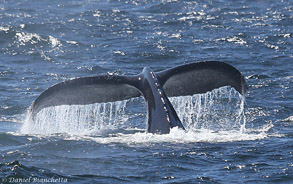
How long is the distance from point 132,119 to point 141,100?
83.6 inches

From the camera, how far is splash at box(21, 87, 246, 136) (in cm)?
1145

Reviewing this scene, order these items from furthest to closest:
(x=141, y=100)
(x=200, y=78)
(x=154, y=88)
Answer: (x=141, y=100)
(x=200, y=78)
(x=154, y=88)

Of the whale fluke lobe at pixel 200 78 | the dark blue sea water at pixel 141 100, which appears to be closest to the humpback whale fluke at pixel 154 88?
the whale fluke lobe at pixel 200 78

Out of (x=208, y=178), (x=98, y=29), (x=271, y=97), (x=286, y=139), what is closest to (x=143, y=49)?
(x=98, y=29)

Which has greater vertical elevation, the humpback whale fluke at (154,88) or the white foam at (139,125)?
the humpback whale fluke at (154,88)

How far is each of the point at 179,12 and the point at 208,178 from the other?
21220 millimetres

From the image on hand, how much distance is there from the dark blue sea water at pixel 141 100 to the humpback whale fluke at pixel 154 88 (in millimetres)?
309

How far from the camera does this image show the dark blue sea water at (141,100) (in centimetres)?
959

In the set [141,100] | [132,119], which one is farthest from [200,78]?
[141,100]

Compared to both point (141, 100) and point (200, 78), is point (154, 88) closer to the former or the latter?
point (200, 78)

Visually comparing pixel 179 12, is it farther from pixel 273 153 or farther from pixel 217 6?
pixel 273 153

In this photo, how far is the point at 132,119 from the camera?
1421 centimetres

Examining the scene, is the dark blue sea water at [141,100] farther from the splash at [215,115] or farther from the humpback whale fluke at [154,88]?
the humpback whale fluke at [154,88]

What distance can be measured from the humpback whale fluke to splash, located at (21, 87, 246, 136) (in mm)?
189
